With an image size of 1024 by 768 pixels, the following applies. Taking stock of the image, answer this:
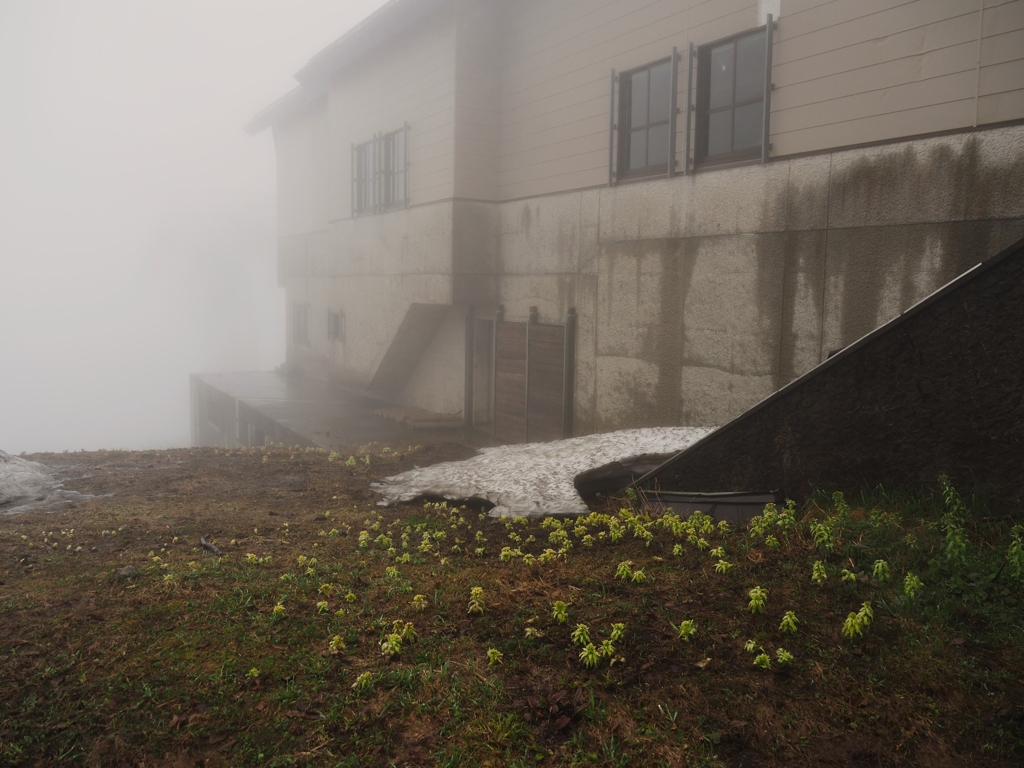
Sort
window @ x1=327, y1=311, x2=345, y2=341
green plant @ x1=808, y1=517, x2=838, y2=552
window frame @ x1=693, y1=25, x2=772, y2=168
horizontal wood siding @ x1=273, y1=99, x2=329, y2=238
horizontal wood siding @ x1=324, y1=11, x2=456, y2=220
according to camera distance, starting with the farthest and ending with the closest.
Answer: horizontal wood siding @ x1=273, y1=99, x2=329, y2=238, window @ x1=327, y1=311, x2=345, y2=341, horizontal wood siding @ x1=324, y1=11, x2=456, y2=220, window frame @ x1=693, y1=25, x2=772, y2=168, green plant @ x1=808, y1=517, x2=838, y2=552

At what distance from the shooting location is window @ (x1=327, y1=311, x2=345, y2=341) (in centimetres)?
1622

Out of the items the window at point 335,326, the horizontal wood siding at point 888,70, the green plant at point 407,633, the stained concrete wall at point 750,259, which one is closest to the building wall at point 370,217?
the window at point 335,326

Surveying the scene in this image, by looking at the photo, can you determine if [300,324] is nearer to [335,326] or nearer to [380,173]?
[335,326]

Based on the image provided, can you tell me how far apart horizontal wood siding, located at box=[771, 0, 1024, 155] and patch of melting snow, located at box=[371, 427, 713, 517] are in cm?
305

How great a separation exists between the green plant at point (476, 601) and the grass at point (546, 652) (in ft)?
0.06

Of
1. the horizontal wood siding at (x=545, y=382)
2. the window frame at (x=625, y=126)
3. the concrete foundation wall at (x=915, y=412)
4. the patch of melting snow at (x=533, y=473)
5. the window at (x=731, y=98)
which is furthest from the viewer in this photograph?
the horizontal wood siding at (x=545, y=382)

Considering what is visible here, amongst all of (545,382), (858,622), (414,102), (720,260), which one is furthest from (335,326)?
(858,622)

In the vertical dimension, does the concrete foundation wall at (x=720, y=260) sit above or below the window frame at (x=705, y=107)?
below

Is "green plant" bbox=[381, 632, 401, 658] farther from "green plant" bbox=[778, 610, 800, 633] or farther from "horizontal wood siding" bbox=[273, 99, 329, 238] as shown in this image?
"horizontal wood siding" bbox=[273, 99, 329, 238]

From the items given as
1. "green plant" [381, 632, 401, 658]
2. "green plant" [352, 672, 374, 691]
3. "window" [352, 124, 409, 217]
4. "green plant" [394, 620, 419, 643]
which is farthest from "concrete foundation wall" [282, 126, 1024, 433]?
"green plant" [352, 672, 374, 691]

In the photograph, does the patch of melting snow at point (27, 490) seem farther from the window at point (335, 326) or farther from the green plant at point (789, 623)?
the window at point (335, 326)

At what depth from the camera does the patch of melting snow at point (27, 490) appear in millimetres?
7008

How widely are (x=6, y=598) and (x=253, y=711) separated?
7.05ft

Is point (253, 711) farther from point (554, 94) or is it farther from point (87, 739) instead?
point (554, 94)
